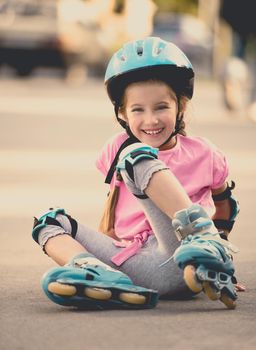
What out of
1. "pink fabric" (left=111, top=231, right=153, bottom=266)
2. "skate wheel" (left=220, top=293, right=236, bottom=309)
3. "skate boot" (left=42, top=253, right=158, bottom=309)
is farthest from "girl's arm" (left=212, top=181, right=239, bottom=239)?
"skate boot" (left=42, top=253, right=158, bottom=309)

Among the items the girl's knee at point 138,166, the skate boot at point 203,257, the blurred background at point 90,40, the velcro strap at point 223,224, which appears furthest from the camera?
the blurred background at point 90,40

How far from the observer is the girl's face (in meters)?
5.81

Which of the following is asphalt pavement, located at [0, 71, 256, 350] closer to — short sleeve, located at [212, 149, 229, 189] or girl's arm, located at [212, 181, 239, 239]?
girl's arm, located at [212, 181, 239, 239]

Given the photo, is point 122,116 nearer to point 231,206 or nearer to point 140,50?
point 140,50

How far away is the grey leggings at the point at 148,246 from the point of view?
5.36 m

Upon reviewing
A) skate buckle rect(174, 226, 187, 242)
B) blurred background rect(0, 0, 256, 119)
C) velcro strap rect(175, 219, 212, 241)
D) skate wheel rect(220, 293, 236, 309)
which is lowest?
blurred background rect(0, 0, 256, 119)

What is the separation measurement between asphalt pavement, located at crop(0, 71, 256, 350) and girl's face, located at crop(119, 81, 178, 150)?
44 centimetres

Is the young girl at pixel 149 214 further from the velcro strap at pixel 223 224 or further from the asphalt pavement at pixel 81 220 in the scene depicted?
the asphalt pavement at pixel 81 220

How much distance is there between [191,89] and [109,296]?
3.68 feet

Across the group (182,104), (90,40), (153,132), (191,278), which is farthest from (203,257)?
(90,40)

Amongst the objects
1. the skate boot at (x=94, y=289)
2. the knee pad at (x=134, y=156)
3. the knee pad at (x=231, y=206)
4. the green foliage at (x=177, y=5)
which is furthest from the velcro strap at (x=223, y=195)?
the green foliage at (x=177, y=5)

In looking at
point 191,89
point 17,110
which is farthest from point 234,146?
point 191,89

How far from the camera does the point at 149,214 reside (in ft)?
17.9

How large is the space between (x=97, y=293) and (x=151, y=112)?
35.5 inches
